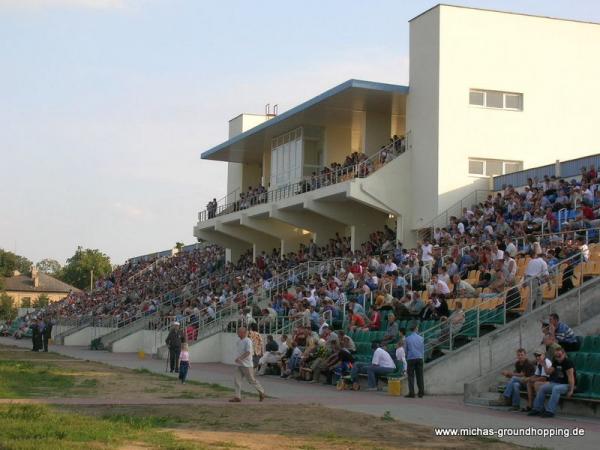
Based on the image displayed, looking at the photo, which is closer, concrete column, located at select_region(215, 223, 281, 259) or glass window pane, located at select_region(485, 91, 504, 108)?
glass window pane, located at select_region(485, 91, 504, 108)

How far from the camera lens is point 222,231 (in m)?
52.5

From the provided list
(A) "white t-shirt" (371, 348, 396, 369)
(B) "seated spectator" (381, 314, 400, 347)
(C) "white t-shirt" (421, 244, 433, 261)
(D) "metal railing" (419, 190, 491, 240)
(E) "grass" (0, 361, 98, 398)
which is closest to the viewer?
(E) "grass" (0, 361, 98, 398)

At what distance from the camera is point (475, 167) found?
37125 mm

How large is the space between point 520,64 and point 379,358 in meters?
18.2

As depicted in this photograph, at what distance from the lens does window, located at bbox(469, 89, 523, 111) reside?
124 feet

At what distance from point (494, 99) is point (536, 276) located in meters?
16.3

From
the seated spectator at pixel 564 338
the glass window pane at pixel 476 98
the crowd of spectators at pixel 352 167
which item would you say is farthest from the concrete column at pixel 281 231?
the seated spectator at pixel 564 338

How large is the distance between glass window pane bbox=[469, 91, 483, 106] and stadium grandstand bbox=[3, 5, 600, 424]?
0.05 meters

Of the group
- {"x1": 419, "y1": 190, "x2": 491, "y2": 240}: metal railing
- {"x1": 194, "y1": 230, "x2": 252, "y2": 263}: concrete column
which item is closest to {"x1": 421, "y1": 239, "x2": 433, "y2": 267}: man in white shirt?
{"x1": 419, "y1": 190, "x2": 491, "y2": 240}: metal railing

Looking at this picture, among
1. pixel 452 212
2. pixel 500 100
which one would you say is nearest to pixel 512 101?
pixel 500 100

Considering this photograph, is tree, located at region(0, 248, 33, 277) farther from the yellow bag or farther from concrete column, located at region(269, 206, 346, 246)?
the yellow bag

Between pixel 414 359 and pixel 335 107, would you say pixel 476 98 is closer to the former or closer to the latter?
pixel 335 107

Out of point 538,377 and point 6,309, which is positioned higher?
point 6,309

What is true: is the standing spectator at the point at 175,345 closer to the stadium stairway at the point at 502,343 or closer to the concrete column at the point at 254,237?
the stadium stairway at the point at 502,343
